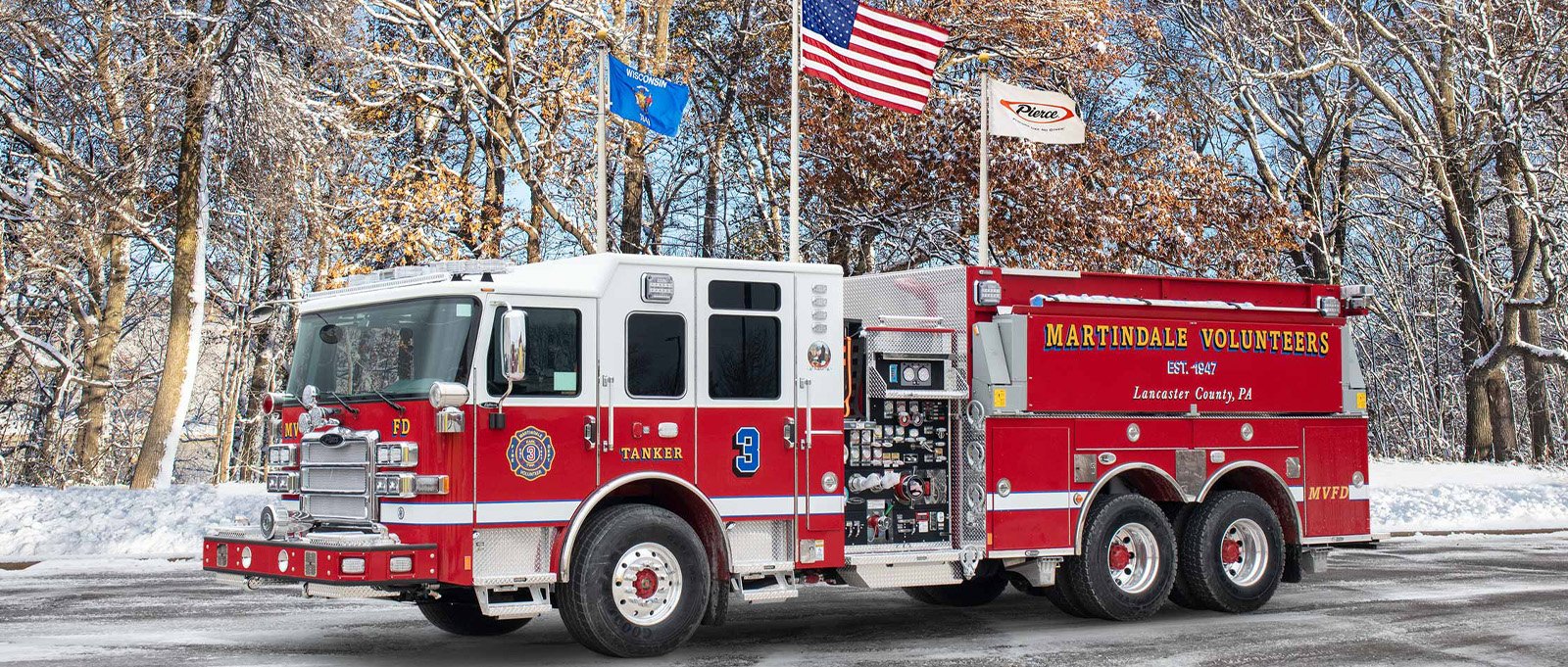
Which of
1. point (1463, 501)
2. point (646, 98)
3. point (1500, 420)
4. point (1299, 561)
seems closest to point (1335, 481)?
point (1299, 561)

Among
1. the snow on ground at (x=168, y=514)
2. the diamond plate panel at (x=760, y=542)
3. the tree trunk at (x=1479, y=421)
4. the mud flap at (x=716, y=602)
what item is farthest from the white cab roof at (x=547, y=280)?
the tree trunk at (x=1479, y=421)

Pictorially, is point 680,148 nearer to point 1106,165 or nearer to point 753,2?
point 753,2

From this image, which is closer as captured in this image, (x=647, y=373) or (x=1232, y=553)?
(x=647, y=373)

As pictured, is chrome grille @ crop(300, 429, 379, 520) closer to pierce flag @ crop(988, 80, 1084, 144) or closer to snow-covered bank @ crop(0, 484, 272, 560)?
snow-covered bank @ crop(0, 484, 272, 560)

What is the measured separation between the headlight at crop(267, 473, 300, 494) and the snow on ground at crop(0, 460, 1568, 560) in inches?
205

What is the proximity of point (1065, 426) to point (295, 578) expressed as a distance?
5.96 m

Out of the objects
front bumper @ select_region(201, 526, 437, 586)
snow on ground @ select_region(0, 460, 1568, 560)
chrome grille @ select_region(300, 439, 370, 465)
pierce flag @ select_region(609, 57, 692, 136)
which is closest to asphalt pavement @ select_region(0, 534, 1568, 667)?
front bumper @ select_region(201, 526, 437, 586)

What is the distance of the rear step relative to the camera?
1095 cm

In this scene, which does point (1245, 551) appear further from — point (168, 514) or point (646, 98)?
point (168, 514)

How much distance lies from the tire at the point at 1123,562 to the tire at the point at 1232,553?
0.93 feet

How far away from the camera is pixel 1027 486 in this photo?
1241cm

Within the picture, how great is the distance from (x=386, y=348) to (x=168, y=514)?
1083 cm

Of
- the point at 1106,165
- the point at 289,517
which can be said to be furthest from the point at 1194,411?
the point at 1106,165

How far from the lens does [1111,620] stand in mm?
12844
